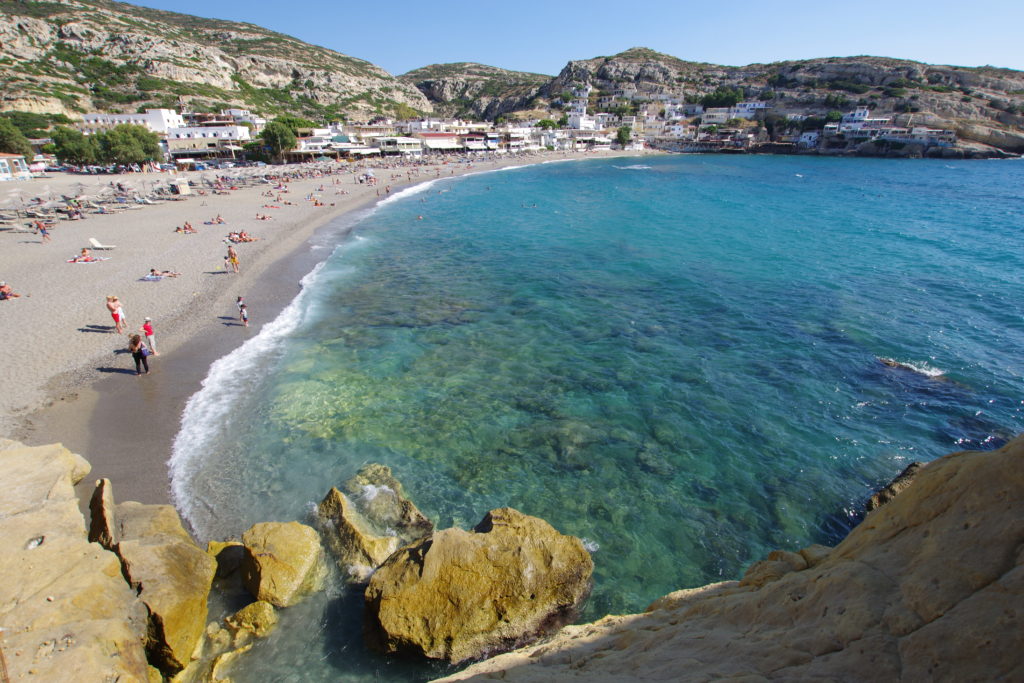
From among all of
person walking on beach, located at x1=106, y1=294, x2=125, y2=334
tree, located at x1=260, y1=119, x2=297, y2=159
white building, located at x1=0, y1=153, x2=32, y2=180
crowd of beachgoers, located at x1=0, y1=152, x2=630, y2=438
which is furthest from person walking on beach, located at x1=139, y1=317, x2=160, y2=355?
tree, located at x1=260, y1=119, x2=297, y2=159

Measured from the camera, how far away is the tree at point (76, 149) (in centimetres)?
6500

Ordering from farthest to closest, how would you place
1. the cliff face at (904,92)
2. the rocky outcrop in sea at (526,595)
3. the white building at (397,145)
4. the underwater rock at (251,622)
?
1. the cliff face at (904,92)
2. the white building at (397,145)
3. the underwater rock at (251,622)
4. the rocky outcrop in sea at (526,595)

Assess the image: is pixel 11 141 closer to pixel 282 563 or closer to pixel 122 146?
pixel 122 146

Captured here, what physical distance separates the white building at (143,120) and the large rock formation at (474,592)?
11793cm

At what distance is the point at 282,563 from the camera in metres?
8.76

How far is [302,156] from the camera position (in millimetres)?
91438

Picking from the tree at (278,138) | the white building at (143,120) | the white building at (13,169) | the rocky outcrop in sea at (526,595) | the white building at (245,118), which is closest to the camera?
the rocky outcrop in sea at (526,595)

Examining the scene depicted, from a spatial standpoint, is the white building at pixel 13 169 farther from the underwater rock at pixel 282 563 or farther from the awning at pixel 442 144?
the underwater rock at pixel 282 563

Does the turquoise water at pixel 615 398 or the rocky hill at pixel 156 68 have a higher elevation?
the rocky hill at pixel 156 68

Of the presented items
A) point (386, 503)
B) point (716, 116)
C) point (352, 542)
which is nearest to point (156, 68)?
point (386, 503)

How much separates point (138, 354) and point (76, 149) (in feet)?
240

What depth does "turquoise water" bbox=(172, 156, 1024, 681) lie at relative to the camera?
1048cm

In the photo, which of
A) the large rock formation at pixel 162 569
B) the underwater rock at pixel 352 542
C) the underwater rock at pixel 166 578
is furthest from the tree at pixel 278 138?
the underwater rock at pixel 352 542

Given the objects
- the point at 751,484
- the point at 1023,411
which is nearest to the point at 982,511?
the point at 751,484
